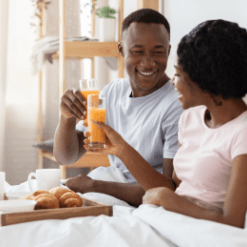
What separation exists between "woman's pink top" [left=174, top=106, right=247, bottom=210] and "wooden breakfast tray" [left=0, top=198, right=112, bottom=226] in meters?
0.24

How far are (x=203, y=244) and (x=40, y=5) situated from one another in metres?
3.26

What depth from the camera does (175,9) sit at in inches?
91.2

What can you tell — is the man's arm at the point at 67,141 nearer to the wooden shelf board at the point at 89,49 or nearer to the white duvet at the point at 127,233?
the white duvet at the point at 127,233

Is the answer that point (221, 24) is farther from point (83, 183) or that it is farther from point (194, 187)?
point (83, 183)

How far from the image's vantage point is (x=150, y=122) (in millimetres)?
1499

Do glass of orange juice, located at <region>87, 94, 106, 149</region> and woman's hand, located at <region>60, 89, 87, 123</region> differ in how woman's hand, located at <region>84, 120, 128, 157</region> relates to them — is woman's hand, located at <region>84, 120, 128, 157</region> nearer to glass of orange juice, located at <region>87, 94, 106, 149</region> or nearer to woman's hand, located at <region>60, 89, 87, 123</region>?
glass of orange juice, located at <region>87, 94, 106, 149</region>

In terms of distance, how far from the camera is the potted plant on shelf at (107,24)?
2.80 meters

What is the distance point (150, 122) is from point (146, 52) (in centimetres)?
27

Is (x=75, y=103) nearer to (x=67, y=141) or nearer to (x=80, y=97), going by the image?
(x=80, y=97)

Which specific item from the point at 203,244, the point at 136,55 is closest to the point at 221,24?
the point at 203,244

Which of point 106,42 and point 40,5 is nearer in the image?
point 106,42

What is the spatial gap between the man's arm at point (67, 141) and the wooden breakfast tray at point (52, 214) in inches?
23.2

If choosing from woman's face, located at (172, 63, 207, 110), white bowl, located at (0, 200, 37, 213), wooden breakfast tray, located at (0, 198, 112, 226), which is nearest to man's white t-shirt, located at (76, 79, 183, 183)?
woman's face, located at (172, 63, 207, 110)

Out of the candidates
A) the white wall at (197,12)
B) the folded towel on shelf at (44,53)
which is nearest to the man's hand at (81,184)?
the white wall at (197,12)
